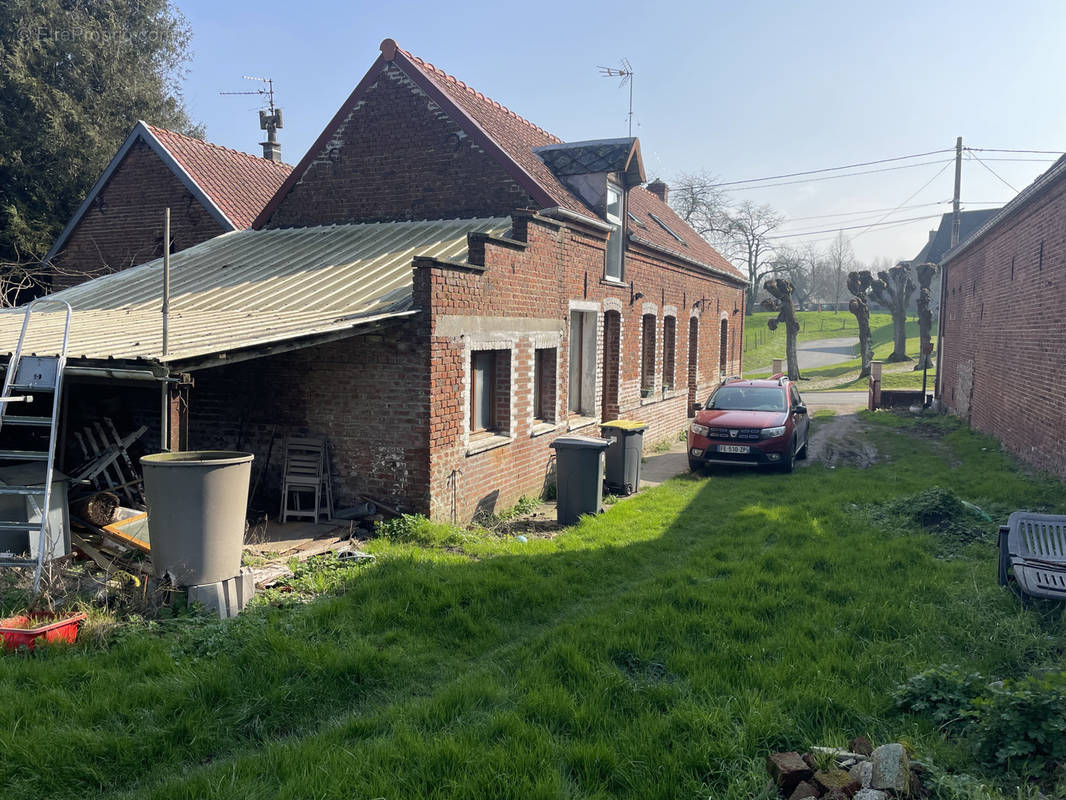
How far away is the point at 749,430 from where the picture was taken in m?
12.9

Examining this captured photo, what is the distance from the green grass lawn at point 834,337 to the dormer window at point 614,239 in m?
19.2

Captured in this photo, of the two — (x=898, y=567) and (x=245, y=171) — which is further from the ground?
(x=245, y=171)

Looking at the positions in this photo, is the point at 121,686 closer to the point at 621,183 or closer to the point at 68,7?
the point at 621,183

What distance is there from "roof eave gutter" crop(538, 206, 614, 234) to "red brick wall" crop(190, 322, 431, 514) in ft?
12.7

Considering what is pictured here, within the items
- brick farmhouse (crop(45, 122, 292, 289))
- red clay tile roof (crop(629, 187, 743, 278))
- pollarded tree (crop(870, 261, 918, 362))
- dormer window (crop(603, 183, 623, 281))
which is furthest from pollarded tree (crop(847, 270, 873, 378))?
brick farmhouse (crop(45, 122, 292, 289))

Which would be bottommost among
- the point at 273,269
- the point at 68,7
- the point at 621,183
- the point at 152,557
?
the point at 152,557

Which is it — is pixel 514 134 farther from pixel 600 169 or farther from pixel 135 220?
pixel 135 220

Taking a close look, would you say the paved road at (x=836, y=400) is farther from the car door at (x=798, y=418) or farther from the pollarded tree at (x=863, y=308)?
the car door at (x=798, y=418)

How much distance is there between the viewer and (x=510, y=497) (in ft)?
34.7

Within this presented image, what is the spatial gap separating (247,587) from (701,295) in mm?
17216

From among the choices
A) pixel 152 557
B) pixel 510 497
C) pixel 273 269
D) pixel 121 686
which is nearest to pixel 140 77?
pixel 273 269

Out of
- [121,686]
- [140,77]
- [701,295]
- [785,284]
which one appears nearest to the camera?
[121,686]

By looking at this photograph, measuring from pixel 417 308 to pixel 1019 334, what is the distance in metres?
11.7

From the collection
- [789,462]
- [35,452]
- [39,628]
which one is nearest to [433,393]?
[35,452]
